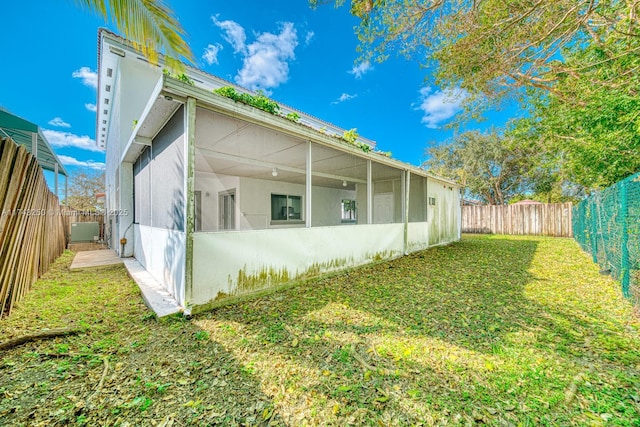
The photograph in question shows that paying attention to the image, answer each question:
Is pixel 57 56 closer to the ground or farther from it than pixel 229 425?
farther from it

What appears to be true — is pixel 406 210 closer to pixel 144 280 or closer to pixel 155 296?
pixel 155 296

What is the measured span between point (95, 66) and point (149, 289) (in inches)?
340

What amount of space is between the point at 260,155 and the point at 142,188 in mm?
2788

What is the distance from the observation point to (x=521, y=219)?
43.4 feet

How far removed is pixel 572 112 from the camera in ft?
22.1

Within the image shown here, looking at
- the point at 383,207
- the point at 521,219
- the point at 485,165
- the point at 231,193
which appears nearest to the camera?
the point at 231,193

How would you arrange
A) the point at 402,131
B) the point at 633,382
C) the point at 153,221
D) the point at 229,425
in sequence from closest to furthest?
the point at 229,425 < the point at 633,382 < the point at 153,221 < the point at 402,131

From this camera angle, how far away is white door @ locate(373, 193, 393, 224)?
31.5ft

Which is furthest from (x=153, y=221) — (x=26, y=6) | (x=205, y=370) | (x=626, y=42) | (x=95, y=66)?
(x=626, y=42)

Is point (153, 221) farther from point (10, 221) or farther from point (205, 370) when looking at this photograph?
point (205, 370)

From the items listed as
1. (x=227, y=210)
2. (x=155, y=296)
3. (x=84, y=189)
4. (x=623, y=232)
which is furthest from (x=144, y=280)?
(x=84, y=189)

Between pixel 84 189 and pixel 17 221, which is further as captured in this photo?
pixel 84 189

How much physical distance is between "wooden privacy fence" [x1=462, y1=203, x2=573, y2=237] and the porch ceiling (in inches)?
363

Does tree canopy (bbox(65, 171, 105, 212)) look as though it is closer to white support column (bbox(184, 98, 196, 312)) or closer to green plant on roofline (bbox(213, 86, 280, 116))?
green plant on roofline (bbox(213, 86, 280, 116))
